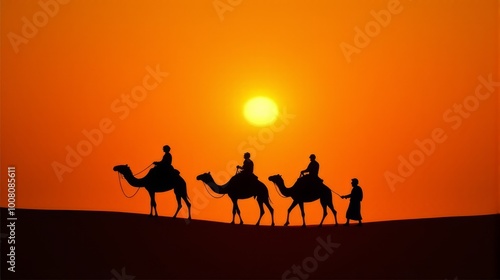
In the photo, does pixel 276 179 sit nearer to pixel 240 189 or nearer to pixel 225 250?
pixel 240 189

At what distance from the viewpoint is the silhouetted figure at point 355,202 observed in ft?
42.8

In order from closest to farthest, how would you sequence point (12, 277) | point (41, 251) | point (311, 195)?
point (12, 277) → point (41, 251) → point (311, 195)

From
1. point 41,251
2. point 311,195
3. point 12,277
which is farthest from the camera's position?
point 311,195

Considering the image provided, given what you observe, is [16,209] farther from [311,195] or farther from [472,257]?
[472,257]

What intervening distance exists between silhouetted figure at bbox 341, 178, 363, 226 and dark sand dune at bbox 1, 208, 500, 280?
277 millimetres

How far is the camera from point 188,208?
12883mm

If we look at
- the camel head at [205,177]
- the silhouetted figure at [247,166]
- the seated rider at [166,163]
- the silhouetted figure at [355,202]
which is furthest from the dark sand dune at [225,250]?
the silhouetted figure at [247,166]

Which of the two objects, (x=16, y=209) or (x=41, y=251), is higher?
(x=16, y=209)

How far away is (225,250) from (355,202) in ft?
9.65

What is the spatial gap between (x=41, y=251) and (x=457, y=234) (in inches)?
342

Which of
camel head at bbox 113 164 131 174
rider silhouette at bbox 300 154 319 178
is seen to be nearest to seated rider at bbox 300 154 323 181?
rider silhouette at bbox 300 154 319 178

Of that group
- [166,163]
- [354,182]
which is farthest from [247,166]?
[354,182]

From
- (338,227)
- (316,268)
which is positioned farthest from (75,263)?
(338,227)

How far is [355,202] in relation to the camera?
1309 centimetres
